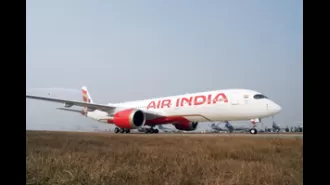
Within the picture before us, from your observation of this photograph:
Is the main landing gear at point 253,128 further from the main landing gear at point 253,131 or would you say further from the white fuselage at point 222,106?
the white fuselage at point 222,106

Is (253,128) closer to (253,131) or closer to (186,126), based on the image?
(253,131)

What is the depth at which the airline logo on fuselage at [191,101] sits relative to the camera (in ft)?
65.0

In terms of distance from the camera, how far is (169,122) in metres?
22.9

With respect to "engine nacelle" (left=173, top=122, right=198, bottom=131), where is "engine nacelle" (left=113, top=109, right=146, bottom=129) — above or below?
above

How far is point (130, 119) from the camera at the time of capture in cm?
2138

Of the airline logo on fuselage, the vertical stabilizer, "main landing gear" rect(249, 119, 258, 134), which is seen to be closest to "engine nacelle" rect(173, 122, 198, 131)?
the airline logo on fuselage

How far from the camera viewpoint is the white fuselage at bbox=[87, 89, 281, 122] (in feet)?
60.4

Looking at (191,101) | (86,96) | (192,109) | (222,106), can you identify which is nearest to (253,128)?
(222,106)

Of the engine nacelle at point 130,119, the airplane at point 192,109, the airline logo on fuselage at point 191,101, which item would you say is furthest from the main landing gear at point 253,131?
the engine nacelle at point 130,119

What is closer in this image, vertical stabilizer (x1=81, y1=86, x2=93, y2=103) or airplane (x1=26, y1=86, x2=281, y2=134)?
airplane (x1=26, y1=86, x2=281, y2=134)

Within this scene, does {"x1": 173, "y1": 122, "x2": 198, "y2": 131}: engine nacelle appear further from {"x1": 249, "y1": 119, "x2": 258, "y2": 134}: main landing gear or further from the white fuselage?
{"x1": 249, "y1": 119, "x2": 258, "y2": 134}: main landing gear
